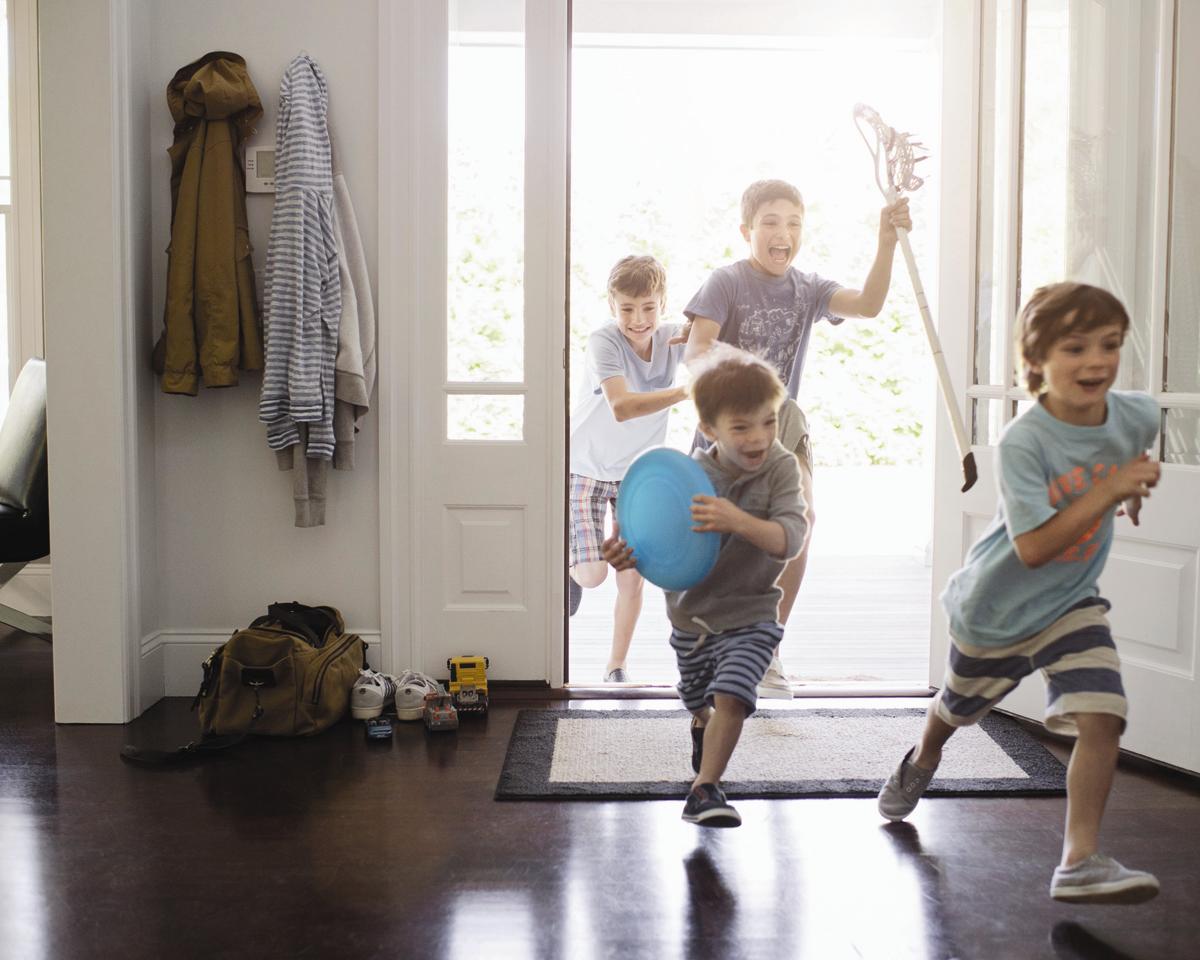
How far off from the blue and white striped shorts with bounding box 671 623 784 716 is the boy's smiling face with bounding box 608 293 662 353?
1.51m

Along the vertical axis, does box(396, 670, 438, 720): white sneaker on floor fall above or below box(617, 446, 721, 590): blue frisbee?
below

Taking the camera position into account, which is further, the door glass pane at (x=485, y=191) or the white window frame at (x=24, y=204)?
the white window frame at (x=24, y=204)

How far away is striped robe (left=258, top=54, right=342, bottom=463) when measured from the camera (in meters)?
3.23

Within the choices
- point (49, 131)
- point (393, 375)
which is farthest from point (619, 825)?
point (49, 131)

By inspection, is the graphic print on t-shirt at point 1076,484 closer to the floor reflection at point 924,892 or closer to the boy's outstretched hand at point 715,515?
the boy's outstretched hand at point 715,515

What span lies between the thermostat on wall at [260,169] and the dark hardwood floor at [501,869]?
5.10 ft

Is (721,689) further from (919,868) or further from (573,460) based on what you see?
(573,460)

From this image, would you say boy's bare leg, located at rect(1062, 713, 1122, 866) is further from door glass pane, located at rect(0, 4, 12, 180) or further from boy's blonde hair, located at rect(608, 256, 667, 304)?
door glass pane, located at rect(0, 4, 12, 180)

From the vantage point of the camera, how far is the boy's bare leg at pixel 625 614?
3811 mm

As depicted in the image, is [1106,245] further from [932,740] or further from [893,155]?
[932,740]

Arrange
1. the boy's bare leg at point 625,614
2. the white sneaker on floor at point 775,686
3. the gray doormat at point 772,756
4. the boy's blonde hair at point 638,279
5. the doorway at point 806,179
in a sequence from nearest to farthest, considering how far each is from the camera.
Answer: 1. the gray doormat at point 772,756
2. the white sneaker on floor at point 775,686
3. the boy's blonde hair at point 638,279
4. the boy's bare leg at point 625,614
5. the doorway at point 806,179

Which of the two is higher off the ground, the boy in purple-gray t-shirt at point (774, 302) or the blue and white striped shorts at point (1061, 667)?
the boy in purple-gray t-shirt at point (774, 302)

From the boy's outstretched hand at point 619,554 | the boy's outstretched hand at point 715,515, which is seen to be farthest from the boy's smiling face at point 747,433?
the boy's outstretched hand at point 619,554

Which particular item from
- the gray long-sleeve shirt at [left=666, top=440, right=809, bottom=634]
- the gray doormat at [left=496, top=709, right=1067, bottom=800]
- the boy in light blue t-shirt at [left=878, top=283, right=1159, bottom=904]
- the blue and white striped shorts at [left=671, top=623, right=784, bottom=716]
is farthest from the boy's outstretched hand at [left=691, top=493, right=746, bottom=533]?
the gray doormat at [left=496, top=709, right=1067, bottom=800]
